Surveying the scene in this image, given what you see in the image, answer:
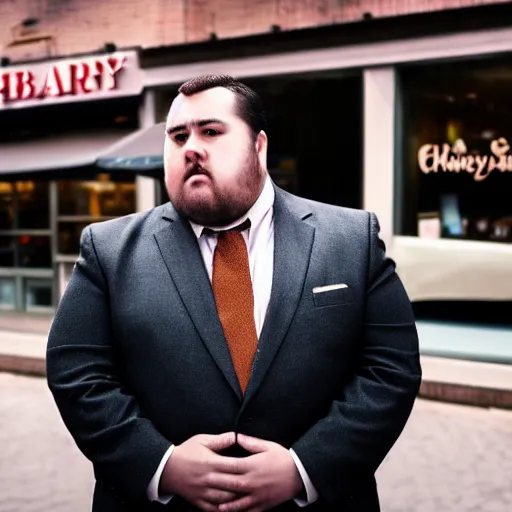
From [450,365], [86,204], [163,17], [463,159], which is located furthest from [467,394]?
[86,204]

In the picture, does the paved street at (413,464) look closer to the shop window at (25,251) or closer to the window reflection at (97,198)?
the window reflection at (97,198)

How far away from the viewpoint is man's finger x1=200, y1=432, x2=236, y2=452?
70.0 inches

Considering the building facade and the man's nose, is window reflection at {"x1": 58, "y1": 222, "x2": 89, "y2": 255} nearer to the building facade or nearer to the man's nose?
the building facade

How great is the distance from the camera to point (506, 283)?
7379 millimetres

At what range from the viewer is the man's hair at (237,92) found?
5.91ft

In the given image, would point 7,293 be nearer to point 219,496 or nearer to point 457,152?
point 457,152

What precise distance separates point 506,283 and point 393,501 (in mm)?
3772

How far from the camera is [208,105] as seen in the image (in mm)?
1782

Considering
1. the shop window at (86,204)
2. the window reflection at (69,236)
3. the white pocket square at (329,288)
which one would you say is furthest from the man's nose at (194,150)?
the window reflection at (69,236)

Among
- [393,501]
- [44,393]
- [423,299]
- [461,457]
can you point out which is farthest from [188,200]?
[423,299]

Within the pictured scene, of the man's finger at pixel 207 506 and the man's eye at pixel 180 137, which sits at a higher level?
the man's eye at pixel 180 137

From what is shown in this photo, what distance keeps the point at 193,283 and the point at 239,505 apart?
0.59 meters

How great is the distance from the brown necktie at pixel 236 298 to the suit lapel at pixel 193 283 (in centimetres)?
3

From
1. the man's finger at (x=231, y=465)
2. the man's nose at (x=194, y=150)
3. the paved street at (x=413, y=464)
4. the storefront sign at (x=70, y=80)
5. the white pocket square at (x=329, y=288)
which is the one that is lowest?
the paved street at (x=413, y=464)
